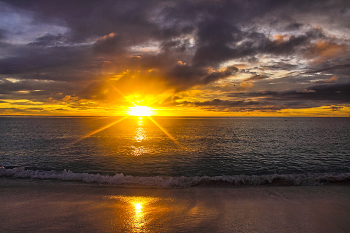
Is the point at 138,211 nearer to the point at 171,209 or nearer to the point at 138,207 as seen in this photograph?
the point at 138,207

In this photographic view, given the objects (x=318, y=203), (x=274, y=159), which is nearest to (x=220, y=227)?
(x=318, y=203)

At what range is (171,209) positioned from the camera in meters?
8.62

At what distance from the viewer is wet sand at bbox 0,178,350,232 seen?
281 inches

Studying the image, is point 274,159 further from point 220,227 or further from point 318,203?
point 220,227

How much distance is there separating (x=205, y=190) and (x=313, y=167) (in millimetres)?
17423

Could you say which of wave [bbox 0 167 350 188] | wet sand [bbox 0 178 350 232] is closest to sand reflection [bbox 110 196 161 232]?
wet sand [bbox 0 178 350 232]

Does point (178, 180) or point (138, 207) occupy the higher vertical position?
point (138, 207)

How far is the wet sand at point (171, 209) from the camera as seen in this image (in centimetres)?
714

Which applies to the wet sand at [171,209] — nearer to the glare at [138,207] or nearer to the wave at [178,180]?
the glare at [138,207]

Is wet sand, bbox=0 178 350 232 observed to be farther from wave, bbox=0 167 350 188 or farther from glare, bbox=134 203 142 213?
wave, bbox=0 167 350 188

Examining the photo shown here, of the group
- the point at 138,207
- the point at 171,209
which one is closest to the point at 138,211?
the point at 138,207

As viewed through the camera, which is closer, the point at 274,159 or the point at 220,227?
the point at 220,227

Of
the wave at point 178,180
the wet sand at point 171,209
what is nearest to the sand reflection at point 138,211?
the wet sand at point 171,209

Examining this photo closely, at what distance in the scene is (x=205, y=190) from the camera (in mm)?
11438
